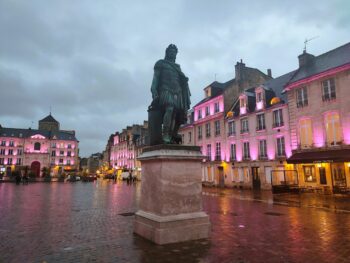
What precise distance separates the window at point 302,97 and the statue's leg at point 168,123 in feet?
66.4

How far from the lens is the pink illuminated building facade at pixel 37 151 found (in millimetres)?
76188

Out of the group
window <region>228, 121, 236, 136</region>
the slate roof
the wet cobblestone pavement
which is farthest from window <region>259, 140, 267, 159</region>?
the wet cobblestone pavement

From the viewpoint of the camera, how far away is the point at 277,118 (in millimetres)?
26344

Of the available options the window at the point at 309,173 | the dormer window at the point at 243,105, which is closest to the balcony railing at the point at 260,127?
the dormer window at the point at 243,105

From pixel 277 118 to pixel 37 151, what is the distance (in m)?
75.9

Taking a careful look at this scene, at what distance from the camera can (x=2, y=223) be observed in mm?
8195

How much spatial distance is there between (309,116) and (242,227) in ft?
61.1

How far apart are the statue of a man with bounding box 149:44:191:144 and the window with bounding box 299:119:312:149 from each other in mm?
19078

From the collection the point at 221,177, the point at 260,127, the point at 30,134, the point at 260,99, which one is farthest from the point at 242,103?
the point at 30,134

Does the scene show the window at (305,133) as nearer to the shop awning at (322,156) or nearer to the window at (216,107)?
the shop awning at (322,156)

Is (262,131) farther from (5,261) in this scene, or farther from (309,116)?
(5,261)

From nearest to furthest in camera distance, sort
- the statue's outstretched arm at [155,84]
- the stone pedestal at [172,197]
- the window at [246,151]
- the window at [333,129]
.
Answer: the stone pedestal at [172,197] → the statue's outstretched arm at [155,84] → the window at [333,129] → the window at [246,151]

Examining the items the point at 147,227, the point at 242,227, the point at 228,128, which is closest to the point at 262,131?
the point at 228,128

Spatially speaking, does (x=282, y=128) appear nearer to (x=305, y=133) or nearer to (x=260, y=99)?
(x=305, y=133)
